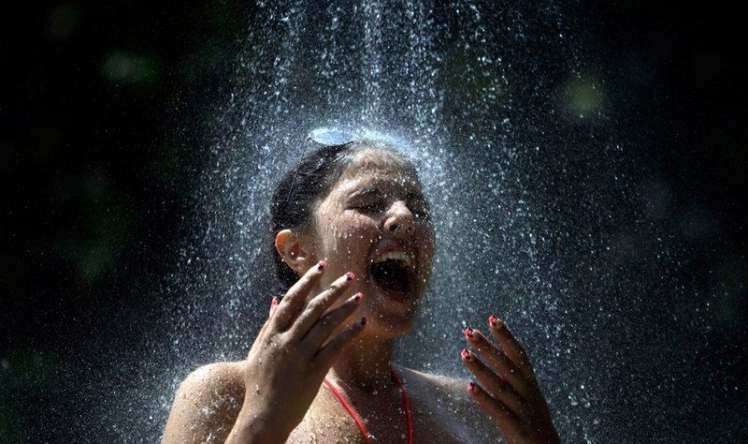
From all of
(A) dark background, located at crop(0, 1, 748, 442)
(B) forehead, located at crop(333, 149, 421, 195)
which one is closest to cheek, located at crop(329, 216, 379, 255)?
(B) forehead, located at crop(333, 149, 421, 195)

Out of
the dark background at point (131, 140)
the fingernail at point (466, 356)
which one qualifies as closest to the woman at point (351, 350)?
the fingernail at point (466, 356)

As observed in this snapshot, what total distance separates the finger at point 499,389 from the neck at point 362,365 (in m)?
0.41

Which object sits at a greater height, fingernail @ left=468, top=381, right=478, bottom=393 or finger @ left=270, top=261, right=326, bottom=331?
finger @ left=270, top=261, right=326, bottom=331

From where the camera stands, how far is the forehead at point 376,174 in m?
2.33

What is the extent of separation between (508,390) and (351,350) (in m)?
0.51

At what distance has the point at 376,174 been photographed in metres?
2.35

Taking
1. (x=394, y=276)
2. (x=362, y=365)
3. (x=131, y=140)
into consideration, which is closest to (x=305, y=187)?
(x=394, y=276)

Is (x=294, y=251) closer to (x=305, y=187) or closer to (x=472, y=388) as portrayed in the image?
(x=305, y=187)

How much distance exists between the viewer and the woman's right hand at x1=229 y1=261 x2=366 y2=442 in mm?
1779

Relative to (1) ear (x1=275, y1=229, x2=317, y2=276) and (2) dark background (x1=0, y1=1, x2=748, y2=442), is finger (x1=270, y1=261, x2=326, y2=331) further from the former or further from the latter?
(2) dark background (x1=0, y1=1, x2=748, y2=442)

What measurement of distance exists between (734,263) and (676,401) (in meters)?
0.69

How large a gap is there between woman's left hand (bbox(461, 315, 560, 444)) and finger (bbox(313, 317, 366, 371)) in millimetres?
260

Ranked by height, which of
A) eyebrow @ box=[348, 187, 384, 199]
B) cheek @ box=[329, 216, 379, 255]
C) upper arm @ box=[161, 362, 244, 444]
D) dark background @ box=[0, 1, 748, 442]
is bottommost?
dark background @ box=[0, 1, 748, 442]

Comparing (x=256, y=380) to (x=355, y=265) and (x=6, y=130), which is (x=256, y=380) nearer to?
(x=355, y=265)
